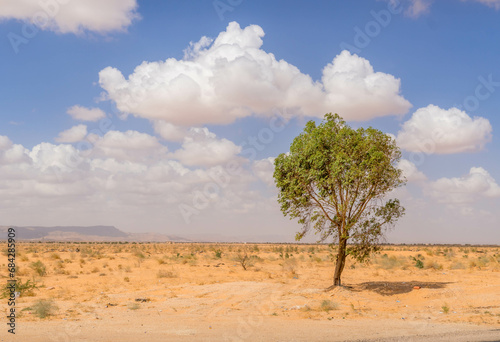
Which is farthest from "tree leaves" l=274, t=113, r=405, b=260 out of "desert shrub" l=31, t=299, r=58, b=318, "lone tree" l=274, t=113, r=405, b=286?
"desert shrub" l=31, t=299, r=58, b=318

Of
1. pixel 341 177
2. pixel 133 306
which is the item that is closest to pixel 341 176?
pixel 341 177

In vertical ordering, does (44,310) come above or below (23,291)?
above

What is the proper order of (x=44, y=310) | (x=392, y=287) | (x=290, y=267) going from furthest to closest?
(x=290, y=267) < (x=392, y=287) < (x=44, y=310)

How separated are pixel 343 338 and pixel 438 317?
20.2 ft

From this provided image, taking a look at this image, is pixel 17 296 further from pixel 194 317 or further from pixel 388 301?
pixel 388 301

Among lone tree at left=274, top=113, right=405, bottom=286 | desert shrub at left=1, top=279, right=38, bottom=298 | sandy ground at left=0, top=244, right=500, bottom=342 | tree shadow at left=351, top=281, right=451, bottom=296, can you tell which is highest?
lone tree at left=274, top=113, right=405, bottom=286

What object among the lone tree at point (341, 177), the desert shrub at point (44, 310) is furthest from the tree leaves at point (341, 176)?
the desert shrub at point (44, 310)

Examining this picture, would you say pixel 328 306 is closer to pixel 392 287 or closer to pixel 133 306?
pixel 392 287

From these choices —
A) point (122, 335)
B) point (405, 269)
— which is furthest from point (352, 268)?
point (122, 335)

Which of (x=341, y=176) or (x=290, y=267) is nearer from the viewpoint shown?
(x=341, y=176)

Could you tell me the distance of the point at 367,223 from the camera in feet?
72.1

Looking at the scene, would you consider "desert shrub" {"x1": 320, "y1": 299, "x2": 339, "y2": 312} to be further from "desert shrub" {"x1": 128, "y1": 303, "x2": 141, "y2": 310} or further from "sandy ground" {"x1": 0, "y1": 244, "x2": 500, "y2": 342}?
"desert shrub" {"x1": 128, "y1": 303, "x2": 141, "y2": 310}

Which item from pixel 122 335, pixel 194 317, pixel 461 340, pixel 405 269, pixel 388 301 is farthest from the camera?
pixel 405 269

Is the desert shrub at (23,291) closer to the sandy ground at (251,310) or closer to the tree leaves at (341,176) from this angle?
the sandy ground at (251,310)
